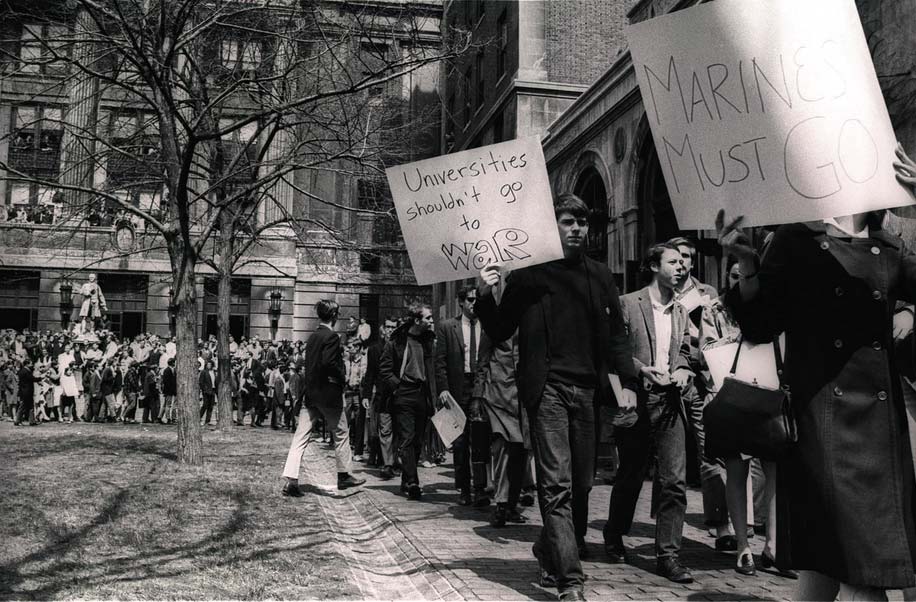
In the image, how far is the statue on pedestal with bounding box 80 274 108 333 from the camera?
125 ft

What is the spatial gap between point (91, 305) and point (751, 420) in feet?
131

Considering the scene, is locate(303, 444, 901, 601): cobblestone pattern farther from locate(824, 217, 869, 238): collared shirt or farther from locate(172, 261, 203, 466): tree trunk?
locate(172, 261, 203, 466): tree trunk

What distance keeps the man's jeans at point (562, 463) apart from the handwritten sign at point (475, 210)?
2.98 feet

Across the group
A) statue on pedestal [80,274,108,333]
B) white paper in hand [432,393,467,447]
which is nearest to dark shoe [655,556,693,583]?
white paper in hand [432,393,467,447]

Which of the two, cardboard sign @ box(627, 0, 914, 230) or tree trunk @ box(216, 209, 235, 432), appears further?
tree trunk @ box(216, 209, 235, 432)

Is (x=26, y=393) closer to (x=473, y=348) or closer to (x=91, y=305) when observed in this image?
(x=473, y=348)

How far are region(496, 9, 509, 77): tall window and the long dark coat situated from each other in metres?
28.7

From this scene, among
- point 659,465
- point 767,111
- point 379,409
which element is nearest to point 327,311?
point 379,409

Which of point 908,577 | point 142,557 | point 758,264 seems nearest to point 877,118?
point 758,264

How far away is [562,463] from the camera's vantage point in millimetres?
4961

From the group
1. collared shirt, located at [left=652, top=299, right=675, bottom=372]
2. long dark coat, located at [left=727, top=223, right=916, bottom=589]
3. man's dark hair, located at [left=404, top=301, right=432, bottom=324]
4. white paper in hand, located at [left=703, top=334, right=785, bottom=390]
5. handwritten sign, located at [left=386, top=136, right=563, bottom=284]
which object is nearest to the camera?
long dark coat, located at [left=727, top=223, right=916, bottom=589]

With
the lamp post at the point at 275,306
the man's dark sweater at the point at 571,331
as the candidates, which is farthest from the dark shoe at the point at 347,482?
the lamp post at the point at 275,306

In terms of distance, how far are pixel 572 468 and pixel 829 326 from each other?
2.51 metres

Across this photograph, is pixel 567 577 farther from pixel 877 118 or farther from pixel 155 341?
pixel 155 341
